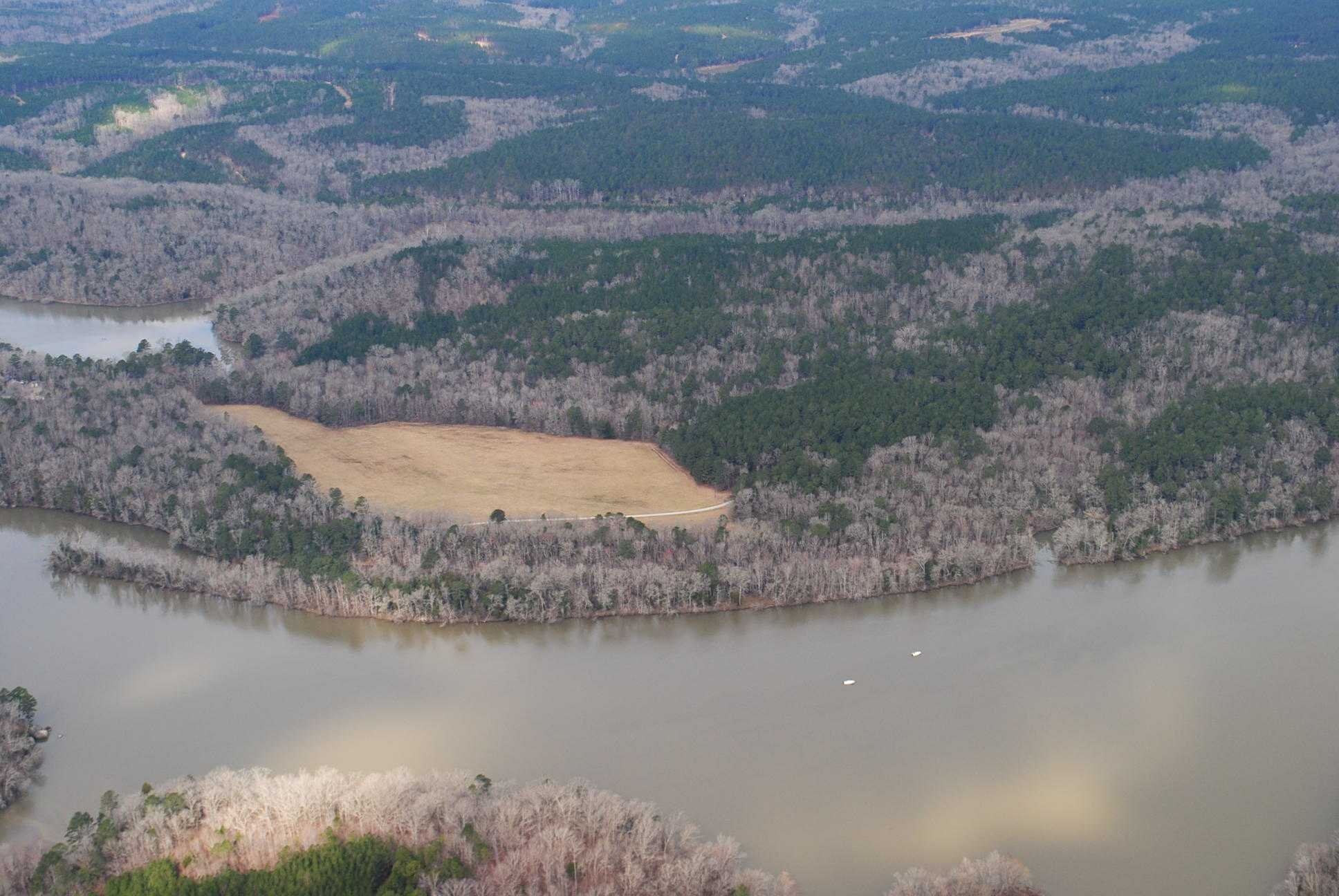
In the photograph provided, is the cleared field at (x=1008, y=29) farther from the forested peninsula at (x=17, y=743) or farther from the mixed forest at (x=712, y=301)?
the forested peninsula at (x=17, y=743)

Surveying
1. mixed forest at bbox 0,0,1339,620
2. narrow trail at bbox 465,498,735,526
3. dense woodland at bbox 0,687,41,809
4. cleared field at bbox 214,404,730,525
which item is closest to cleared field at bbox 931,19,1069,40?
mixed forest at bbox 0,0,1339,620

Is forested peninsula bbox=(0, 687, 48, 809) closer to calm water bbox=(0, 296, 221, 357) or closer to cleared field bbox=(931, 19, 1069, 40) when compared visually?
calm water bbox=(0, 296, 221, 357)

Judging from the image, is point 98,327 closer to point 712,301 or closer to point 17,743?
point 712,301

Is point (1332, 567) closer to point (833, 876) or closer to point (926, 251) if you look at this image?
point (833, 876)

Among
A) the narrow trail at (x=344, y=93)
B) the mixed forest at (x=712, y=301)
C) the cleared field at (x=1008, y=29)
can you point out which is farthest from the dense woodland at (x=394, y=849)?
the cleared field at (x=1008, y=29)

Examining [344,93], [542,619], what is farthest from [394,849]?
[344,93]

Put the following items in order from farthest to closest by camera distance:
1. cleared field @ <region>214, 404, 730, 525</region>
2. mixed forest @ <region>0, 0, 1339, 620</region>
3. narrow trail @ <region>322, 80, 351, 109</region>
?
narrow trail @ <region>322, 80, 351, 109</region> < cleared field @ <region>214, 404, 730, 525</region> < mixed forest @ <region>0, 0, 1339, 620</region>

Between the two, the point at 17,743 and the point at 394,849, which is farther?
the point at 17,743
